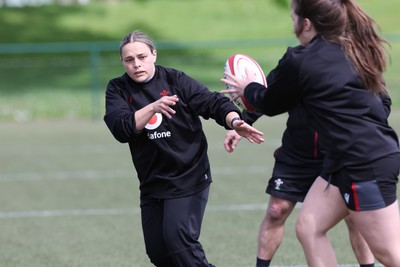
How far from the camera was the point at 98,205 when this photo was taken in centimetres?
946

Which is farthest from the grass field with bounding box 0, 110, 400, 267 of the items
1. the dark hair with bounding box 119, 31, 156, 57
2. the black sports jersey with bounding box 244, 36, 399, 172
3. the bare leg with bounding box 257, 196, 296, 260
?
the black sports jersey with bounding box 244, 36, 399, 172

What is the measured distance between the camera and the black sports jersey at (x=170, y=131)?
5.37 meters

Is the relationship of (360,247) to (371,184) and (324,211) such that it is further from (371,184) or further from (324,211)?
(371,184)

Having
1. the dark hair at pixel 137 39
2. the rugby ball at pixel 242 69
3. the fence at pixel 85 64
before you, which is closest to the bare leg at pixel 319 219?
the rugby ball at pixel 242 69

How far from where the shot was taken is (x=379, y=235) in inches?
174

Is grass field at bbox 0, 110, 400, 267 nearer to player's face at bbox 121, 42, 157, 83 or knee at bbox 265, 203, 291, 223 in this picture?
knee at bbox 265, 203, 291, 223

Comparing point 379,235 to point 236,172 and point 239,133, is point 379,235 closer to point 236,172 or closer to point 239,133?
point 239,133

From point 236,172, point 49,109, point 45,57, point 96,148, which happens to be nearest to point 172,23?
point 45,57

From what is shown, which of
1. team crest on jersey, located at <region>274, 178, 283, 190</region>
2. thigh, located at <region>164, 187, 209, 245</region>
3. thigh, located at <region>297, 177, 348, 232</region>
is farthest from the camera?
team crest on jersey, located at <region>274, 178, 283, 190</region>

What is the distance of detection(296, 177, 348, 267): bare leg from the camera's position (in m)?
4.64

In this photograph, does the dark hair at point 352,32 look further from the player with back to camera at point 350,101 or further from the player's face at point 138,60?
the player's face at point 138,60

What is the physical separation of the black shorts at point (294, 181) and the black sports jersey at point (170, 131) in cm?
71

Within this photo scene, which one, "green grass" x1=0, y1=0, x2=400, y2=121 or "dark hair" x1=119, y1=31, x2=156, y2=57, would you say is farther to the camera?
"green grass" x1=0, y1=0, x2=400, y2=121

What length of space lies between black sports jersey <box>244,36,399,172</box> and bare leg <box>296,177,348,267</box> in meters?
0.22
